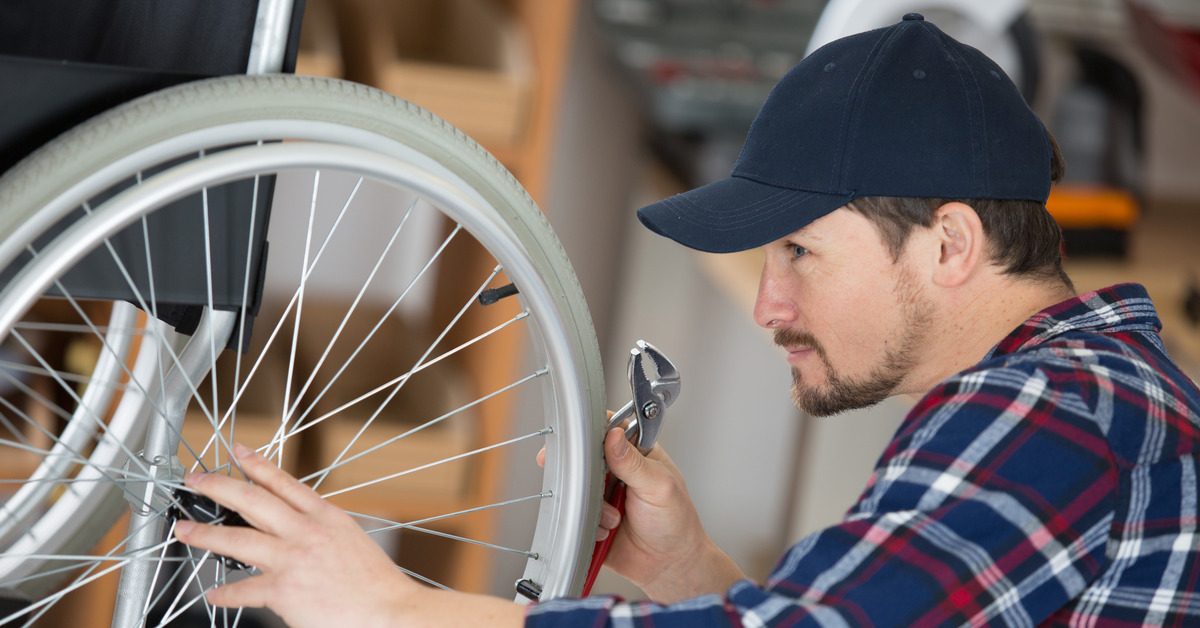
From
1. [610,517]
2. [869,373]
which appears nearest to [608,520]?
[610,517]

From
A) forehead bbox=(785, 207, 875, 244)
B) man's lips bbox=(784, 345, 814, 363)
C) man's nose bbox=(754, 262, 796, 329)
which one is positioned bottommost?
man's lips bbox=(784, 345, 814, 363)

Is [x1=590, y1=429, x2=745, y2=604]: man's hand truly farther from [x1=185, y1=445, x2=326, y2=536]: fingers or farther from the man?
[x1=185, y1=445, x2=326, y2=536]: fingers

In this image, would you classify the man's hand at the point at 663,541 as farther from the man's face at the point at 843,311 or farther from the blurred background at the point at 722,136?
the blurred background at the point at 722,136

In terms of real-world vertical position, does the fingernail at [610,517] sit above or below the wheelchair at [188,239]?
below

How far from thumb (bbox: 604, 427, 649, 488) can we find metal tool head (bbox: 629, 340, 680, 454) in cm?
2

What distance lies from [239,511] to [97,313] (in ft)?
4.12

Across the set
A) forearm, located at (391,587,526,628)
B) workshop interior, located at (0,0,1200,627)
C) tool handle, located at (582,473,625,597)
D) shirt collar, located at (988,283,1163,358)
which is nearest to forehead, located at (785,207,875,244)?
shirt collar, located at (988,283,1163,358)

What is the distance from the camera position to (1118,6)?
2346 mm

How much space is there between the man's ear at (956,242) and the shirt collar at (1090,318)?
2.2 inches

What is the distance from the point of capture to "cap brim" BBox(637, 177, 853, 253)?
2.56ft

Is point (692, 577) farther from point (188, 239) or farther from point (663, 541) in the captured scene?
point (188, 239)

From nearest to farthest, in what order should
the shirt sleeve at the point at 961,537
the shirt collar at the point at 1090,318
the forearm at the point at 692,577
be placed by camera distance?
1. the shirt sleeve at the point at 961,537
2. the shirt collar at the point at 1090,318
3. the forearm at the point at 692,577

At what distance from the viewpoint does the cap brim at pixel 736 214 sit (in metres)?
0.78

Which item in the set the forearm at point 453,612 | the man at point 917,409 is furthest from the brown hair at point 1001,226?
the forearm at point 453,612
